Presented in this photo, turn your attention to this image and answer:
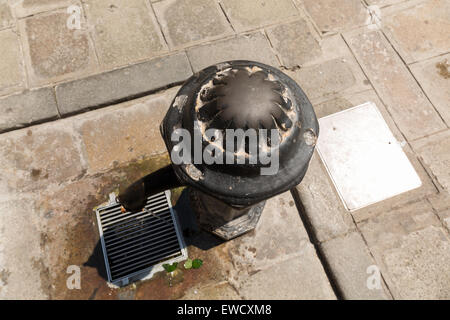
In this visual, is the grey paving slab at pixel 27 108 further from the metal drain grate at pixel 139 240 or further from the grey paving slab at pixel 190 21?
the grey paving slab at pixel 190 21

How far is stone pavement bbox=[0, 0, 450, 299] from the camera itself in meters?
2.61

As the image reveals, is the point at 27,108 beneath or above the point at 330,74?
above

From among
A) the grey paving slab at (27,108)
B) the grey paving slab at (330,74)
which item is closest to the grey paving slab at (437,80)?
the grey paving slab at (330,74)

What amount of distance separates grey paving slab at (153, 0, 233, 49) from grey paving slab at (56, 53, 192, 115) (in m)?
0.33

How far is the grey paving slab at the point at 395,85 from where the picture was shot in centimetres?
317

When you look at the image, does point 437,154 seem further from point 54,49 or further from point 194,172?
point 54,49

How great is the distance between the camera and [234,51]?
341cm

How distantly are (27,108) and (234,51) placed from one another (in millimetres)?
2235

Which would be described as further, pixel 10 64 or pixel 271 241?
pixel 10 64

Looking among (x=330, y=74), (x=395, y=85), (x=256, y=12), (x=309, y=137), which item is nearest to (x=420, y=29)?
(x=395, y=85)

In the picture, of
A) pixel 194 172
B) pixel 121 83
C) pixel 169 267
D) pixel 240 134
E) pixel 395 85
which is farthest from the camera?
pixel 395 85

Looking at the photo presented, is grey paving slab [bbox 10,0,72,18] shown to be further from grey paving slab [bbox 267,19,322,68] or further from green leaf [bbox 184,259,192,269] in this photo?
green leaf [bbox 184,259,192,269]

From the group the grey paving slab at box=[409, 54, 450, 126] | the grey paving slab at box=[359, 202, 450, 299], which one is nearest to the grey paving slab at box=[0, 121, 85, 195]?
the grey paving slab at box=[359, 202, 450, 299]

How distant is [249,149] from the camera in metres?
1.29
